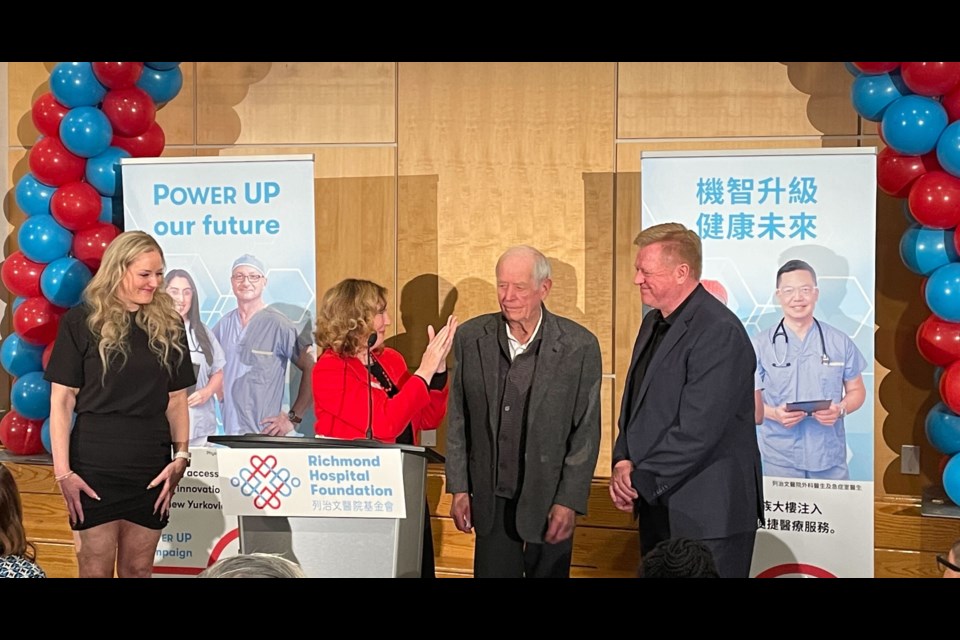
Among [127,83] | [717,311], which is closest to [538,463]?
[717,311]

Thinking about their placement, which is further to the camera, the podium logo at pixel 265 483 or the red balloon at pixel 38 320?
the red balloon at pixel 38 320

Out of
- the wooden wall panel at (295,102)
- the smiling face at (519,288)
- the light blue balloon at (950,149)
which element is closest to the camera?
the smiling face at (519,288)

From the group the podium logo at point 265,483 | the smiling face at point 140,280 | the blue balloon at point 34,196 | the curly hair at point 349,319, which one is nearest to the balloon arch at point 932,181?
the curly hair at point 349,319

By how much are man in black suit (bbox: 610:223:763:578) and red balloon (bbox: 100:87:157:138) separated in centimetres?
245

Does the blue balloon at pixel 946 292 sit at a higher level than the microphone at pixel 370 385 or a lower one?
higher

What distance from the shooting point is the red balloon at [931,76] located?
3.77 meters

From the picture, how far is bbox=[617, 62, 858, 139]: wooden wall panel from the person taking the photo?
15.1 ft

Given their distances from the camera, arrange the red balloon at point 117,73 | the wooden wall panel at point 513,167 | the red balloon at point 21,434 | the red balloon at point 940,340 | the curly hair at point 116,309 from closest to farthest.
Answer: the curly hair at point 116,309 → the red balloon at point 940,340 → the red balloon at point 117,73 → the red balloon at point 21,434 → the wooden wall panel at point 513,167

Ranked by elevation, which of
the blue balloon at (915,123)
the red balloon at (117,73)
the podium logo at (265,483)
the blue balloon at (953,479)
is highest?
the red balloon at (117,73)

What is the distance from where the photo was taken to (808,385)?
4.00m

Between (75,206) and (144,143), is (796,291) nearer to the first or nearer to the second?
(144,143)

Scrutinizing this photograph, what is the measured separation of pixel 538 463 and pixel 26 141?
3532 mm

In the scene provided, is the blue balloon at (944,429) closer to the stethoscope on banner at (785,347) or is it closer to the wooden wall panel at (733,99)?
the stethoscope on banner at (785,347)

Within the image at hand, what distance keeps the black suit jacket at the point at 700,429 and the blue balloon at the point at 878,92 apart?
4.17 feet
